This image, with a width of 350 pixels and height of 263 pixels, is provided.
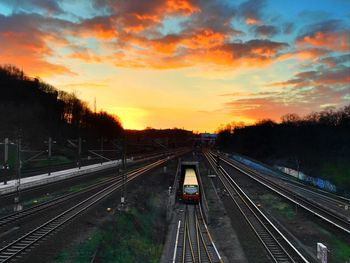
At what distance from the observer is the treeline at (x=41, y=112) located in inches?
4233

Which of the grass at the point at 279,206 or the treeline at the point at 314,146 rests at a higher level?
the treeline at the point at 314,146

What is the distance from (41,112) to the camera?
128250 millimetres

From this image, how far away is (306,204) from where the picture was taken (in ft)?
158

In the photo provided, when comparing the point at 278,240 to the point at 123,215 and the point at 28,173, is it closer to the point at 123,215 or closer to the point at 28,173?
the point at 123,215

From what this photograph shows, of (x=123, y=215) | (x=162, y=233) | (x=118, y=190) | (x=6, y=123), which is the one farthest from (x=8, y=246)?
(x=6, y=123)

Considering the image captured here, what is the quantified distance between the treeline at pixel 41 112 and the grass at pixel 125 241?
54988mm

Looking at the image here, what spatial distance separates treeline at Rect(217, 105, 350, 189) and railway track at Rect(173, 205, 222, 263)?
42205mm

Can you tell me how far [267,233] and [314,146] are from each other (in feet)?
304

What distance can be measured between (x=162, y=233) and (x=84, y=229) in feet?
38.0

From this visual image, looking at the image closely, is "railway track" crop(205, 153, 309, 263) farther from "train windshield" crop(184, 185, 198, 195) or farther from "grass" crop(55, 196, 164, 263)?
"grass" crop(55, 196, 164, 263)

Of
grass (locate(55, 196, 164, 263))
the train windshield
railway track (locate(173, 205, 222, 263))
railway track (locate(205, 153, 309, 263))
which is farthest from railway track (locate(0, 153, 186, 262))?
railway track (locate(205, 153, 309, 263))

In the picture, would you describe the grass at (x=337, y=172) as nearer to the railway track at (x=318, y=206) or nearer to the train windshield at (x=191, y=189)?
the railway track at (x=318, y=206)

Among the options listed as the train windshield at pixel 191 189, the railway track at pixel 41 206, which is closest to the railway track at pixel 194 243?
the train windshield at pixel 191 189

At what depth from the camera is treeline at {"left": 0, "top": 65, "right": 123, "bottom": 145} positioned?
353ft
